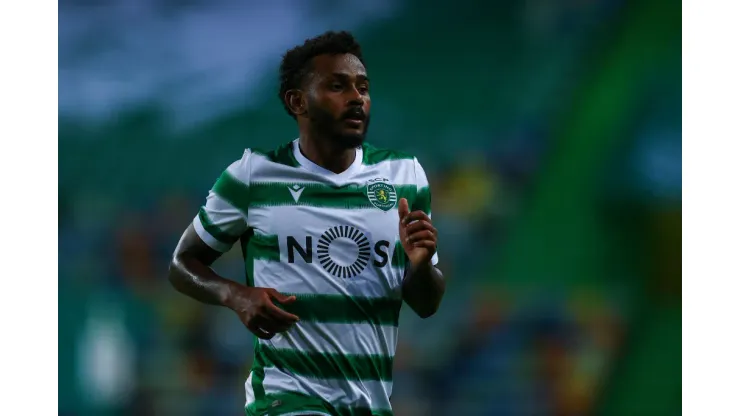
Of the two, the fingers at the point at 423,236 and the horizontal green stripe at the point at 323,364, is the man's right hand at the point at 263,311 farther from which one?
the fingers at the point at 423,236

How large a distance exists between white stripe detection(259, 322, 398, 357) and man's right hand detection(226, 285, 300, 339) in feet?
0.16

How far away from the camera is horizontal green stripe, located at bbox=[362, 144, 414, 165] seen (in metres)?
3.01

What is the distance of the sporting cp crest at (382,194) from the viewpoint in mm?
2900

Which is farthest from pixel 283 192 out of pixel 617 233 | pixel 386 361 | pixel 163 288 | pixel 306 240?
pixel 617 233

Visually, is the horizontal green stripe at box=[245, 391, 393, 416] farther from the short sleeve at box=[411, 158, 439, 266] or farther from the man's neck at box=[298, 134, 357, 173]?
the man's neck at box=[298, 134, 357, 173]

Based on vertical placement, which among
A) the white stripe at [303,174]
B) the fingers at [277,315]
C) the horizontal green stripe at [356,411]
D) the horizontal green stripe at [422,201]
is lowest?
the horizontal green stripe at [356,411]

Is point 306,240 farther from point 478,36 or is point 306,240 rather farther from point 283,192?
point 478,36

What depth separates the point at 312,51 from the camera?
3.00m

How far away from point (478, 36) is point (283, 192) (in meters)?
2.49

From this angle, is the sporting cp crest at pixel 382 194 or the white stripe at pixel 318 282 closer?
the white stripe at pixel 318 282

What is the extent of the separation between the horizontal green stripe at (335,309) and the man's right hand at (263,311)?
0.07 metres

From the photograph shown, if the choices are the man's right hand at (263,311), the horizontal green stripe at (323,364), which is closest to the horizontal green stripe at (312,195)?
the man's right hand at (263,311)

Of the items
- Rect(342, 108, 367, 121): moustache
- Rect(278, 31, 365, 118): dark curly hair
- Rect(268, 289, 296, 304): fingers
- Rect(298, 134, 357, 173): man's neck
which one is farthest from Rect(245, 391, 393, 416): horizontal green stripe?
Rect(278, 31, 365, 118): dark curly hair

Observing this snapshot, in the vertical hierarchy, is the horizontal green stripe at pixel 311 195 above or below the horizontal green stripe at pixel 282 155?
below
